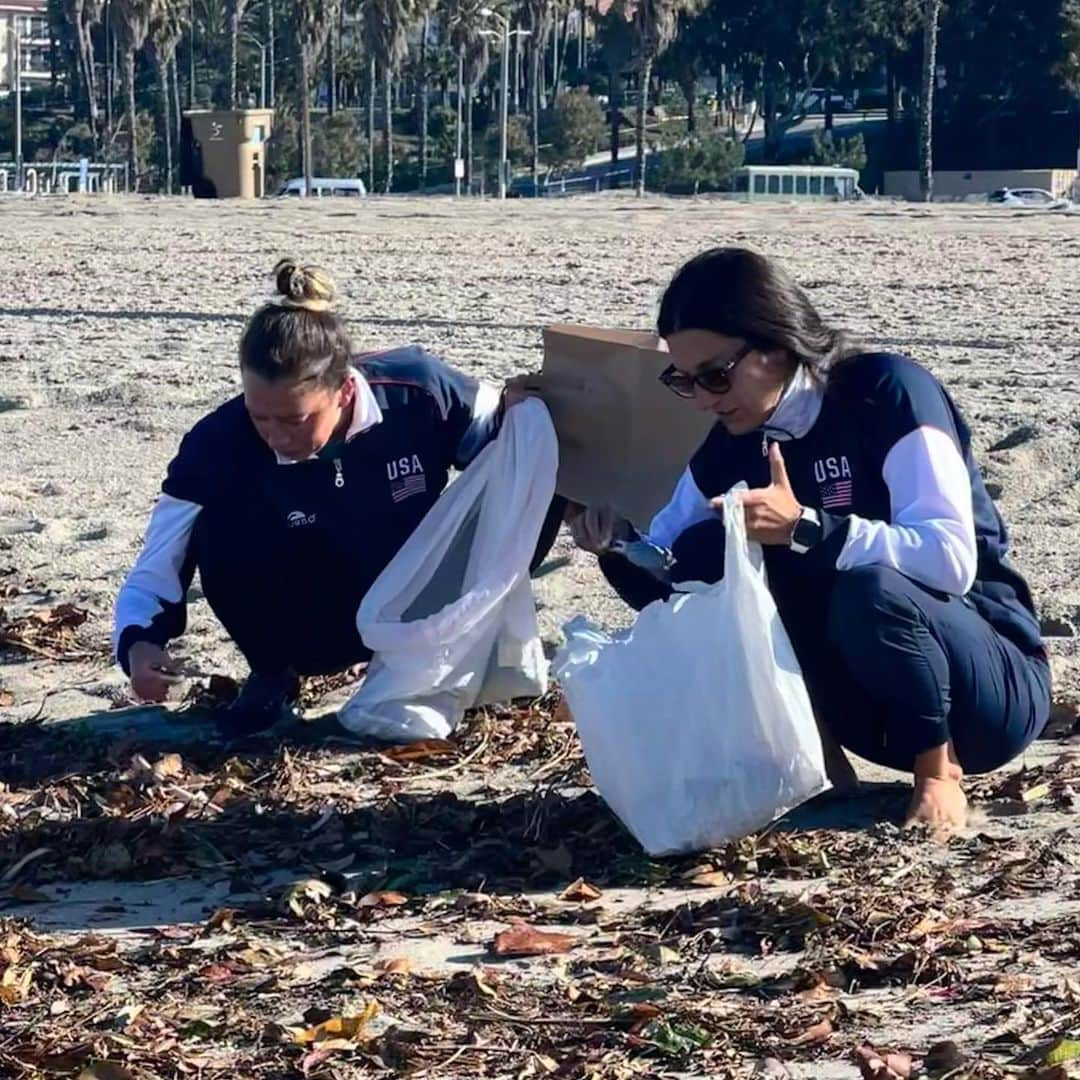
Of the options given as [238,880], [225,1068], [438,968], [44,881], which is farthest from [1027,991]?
[44,881]

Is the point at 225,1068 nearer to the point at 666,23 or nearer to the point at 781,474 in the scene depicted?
the point at 781,474

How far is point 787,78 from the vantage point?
5928cm

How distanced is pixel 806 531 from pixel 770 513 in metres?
0.07

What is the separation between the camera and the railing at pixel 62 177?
45875 millimetres

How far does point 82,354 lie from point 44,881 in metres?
6.74

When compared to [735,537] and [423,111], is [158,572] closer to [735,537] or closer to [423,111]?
[735,537]

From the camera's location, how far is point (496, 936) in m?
3.07

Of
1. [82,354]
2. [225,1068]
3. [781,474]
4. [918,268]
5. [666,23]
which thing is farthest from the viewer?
[666,23]

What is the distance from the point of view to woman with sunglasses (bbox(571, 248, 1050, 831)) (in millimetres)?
3264

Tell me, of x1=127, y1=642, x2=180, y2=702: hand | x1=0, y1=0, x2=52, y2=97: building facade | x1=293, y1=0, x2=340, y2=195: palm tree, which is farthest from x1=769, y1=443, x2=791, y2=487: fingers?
x1=0, y1=0, x2=52, y2=97: building facade

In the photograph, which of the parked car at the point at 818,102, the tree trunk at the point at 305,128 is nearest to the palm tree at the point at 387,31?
the tree trunk at the point at 305,128

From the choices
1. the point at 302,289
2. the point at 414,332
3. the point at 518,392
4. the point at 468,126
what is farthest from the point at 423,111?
the point at 302,289

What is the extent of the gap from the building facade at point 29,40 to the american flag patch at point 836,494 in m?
73.2

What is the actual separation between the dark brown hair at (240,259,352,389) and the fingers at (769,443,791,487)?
924mm
